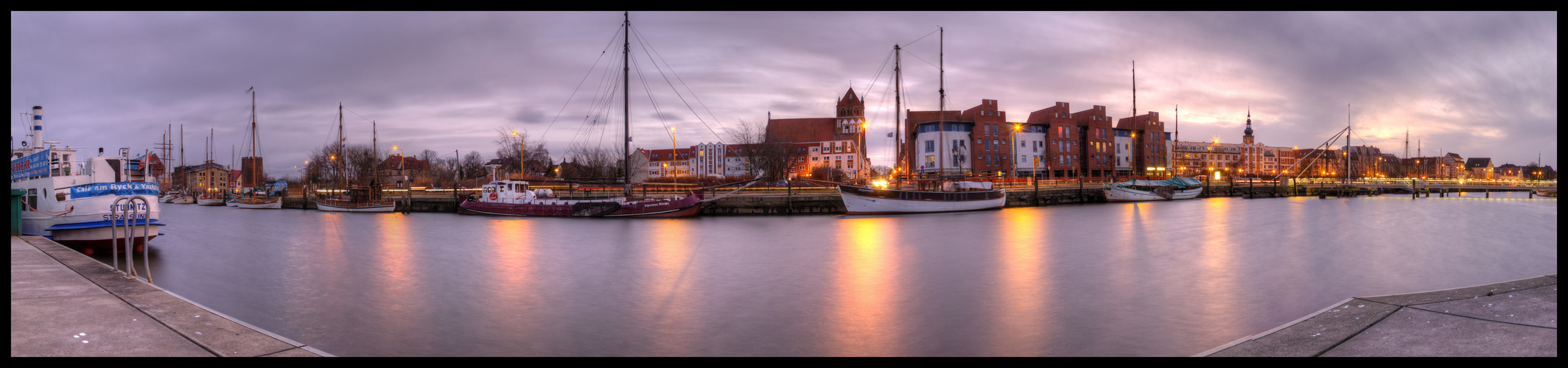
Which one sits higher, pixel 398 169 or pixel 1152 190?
pixel 398 169

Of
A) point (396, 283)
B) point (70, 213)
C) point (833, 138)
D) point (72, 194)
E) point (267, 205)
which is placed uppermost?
point (833, 138)

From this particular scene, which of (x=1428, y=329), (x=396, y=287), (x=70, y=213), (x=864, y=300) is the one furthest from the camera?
(x=70, y=213)

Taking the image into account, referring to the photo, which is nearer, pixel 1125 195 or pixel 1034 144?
pixel 1125 195

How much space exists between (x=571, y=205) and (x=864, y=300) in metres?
30.6

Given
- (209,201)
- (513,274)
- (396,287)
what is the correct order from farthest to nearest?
(209,201) < (513,274) < (396,287)

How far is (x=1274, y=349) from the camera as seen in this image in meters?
5.48

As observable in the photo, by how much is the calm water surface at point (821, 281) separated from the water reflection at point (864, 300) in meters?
0.07


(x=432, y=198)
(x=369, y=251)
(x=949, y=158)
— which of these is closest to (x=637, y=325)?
(x=369, y=251)

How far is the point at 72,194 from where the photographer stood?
18.0 meters

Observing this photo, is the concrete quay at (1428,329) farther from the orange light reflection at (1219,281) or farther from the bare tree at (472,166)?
the bare tree at (472,166)

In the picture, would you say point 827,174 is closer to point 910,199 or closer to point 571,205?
point 910,199

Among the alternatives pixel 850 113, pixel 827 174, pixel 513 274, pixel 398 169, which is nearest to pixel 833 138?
pixel 850 113

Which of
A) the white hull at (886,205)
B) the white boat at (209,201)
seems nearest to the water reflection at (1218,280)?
the white hull at (886,205)

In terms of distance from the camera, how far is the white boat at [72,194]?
59.1 feet
